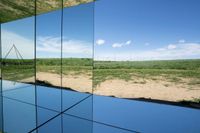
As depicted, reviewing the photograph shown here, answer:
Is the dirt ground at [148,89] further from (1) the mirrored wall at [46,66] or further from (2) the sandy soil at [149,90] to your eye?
(1) the mirrored wall at [46,66]

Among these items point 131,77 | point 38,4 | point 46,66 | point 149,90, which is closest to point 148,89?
point 149,90

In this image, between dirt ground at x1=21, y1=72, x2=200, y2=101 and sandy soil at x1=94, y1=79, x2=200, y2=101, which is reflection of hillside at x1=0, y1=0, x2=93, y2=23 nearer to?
dirt ground at x1=21, y1=72, x2=200, y2=101

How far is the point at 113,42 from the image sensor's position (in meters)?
16.0

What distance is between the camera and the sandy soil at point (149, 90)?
10.6m

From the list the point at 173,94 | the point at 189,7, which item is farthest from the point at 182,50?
the point at 173,94

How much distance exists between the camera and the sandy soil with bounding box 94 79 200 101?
10.6 meters

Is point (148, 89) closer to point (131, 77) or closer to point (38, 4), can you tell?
point (131, 77)

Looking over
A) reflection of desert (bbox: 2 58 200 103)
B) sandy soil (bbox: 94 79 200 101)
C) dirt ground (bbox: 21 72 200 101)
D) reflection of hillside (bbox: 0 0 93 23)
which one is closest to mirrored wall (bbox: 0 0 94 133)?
reflection of hillside (bbox: 0 0 93 23)

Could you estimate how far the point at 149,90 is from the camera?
1216cm

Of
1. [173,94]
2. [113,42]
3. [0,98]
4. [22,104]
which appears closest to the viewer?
[22,104]

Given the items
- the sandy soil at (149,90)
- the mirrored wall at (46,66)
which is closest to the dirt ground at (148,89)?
the sandy soil at (149,90)

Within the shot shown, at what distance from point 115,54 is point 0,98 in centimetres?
1378

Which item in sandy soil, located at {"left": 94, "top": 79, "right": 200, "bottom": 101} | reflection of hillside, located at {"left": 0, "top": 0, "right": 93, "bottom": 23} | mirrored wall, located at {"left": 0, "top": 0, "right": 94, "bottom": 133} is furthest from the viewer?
sandy soil, located at {"left": 94, "top": 79, "right": 200, "bottom": 101}

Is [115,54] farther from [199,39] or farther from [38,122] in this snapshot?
[38,122]
